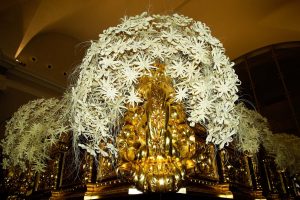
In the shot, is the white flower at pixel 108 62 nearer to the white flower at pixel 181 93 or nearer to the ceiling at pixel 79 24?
the white flower at pixel 181 93

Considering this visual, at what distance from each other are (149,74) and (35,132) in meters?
1.62

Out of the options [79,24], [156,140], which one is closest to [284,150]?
[156,140]

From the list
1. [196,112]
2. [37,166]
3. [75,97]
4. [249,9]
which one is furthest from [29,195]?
[249,9]

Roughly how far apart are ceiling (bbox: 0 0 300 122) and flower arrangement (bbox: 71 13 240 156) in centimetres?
335

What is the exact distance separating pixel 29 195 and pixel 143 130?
1.87m

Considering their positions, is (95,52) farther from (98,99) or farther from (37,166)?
(37,166)

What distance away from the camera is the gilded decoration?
1.85 meters

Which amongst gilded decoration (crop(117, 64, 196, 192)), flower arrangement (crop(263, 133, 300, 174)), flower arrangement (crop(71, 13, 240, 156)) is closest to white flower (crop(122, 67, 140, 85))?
flower arrangement (crop(71, 13, 240, 156))

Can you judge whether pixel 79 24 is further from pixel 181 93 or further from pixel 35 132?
pixel 181 93

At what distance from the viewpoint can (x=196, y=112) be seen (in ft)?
5.79

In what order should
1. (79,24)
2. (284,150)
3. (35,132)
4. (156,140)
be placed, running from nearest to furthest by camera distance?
(156,140) → (35,132) → (284,150) → (79,24)

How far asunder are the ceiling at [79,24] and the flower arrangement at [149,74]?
11.0 feet

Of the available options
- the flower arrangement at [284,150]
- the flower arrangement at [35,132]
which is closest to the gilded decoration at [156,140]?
the flower arrangement at [35,132]

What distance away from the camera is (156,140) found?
197cm
